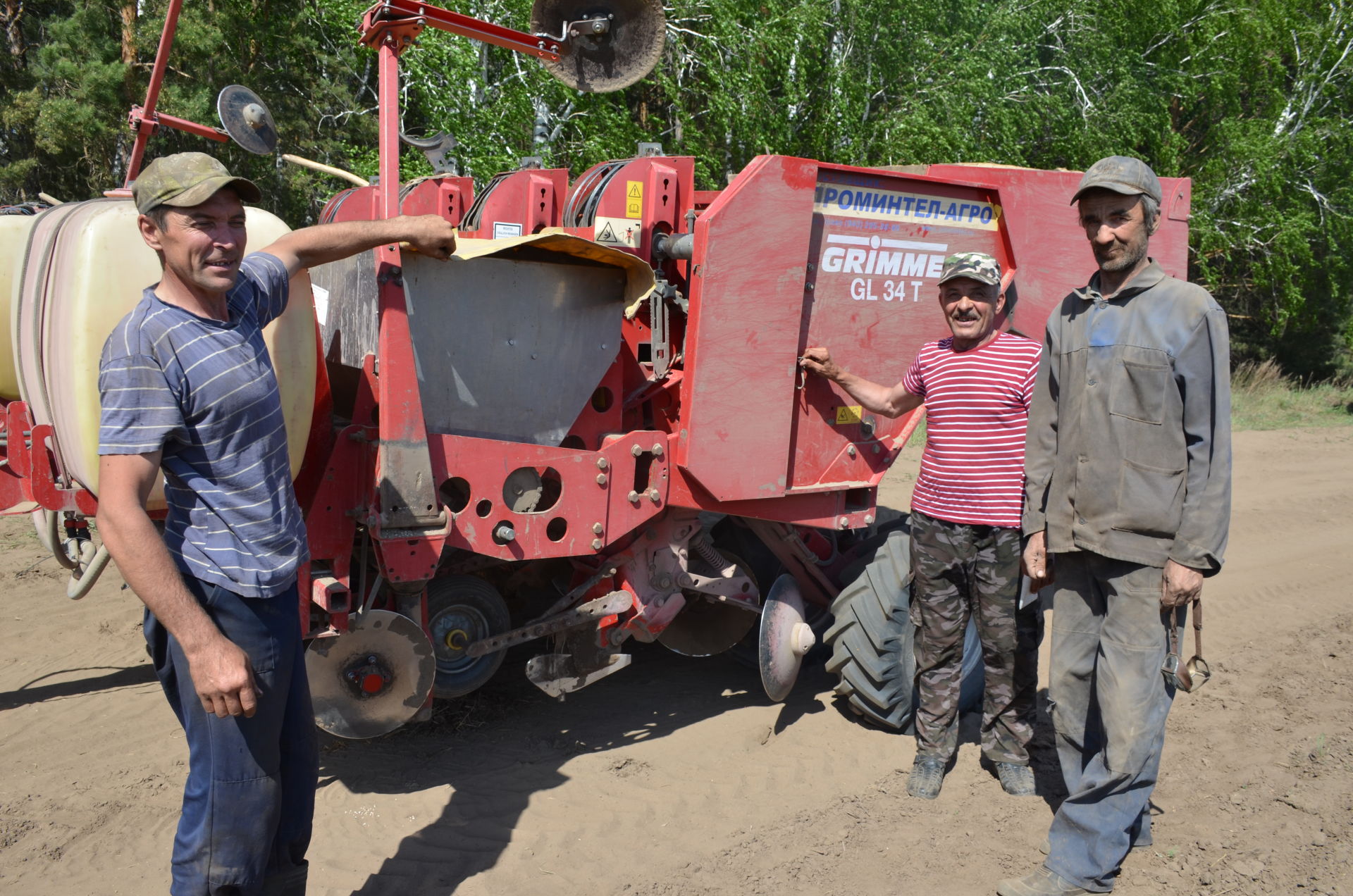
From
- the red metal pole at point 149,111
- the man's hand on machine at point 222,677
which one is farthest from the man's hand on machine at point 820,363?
the red metal pole at point 149,111

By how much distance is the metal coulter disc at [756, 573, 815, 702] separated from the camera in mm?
4164

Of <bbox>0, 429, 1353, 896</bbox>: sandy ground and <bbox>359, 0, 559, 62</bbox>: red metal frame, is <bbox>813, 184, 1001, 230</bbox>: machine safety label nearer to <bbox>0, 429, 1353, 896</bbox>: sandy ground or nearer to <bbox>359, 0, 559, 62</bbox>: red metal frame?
<bbox>359, 0, 559, 62</bbox>: red metal frame

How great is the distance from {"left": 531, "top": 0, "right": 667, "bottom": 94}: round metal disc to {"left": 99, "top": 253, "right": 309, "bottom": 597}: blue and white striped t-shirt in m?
1.83

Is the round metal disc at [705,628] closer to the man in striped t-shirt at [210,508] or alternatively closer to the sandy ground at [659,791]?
the sandy ground at [659,791]

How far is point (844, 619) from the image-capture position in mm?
4148

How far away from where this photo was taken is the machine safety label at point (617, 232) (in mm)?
4055

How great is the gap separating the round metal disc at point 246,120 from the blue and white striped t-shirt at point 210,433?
1.80 m

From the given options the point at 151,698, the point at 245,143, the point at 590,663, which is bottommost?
the point at 151,698

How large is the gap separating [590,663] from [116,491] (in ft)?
7.16

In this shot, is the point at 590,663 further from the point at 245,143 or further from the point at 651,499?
the point at 245,143

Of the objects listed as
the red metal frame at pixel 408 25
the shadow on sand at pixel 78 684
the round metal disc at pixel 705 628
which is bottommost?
the shadow on sand at pixel 78 684

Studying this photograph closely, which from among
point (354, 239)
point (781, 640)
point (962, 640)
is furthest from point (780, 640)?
point (354, 239)

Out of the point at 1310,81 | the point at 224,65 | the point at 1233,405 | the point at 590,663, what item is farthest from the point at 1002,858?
the point at 1310,81

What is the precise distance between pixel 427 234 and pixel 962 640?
2.33m
